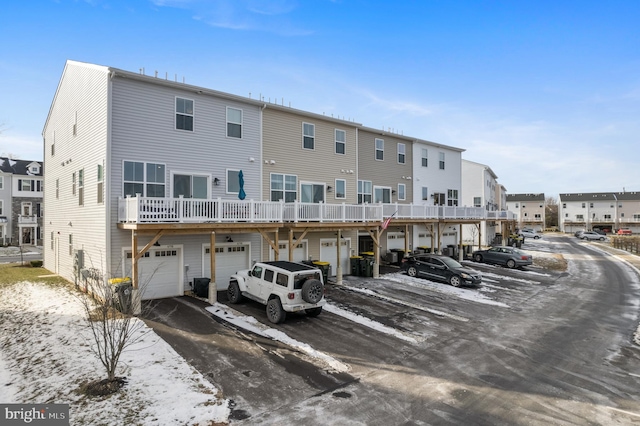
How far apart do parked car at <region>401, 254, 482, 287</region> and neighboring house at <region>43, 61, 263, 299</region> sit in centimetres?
896

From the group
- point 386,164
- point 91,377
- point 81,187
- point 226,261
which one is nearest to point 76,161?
point 81,187

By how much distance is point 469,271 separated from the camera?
1841cm

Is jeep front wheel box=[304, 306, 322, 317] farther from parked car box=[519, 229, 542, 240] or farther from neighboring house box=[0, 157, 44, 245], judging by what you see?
parked car box=[519, 229, 542, 240]

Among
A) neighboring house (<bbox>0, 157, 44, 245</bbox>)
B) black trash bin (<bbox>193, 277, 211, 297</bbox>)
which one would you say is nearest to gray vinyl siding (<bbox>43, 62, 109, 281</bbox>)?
black trash bin (<bbox>193, 277, 211, 297</bbox>)

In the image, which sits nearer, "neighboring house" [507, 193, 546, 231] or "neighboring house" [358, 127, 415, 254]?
"neighboring house" [358, 127, 415, 254]

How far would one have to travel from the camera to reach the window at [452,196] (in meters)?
31.0

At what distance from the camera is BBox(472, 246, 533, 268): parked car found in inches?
979

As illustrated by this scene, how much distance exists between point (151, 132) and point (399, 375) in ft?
43.7

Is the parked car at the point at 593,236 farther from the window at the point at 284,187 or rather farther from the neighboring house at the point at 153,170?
the neighboring house at the point at 153,170

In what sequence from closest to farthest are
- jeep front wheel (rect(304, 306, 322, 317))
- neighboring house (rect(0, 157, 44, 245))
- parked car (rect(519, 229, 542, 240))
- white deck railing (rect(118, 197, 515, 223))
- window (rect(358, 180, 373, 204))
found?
jeep front wheel (rect(304, 306, 322, 317)), white deck railing (rect(118, 197, 515, 223)), window (rect(358, 180, 373, 204)), neighboring house (rect(0, 157, 44, 245)), parked car (rect(519, 229, 542, 240))

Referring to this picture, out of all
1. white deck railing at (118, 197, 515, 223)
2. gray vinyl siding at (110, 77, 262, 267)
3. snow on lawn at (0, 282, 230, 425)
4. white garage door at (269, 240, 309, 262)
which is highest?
gray vinyl siding at (110, 77, 262, 267)

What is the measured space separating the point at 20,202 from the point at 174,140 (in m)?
38.6

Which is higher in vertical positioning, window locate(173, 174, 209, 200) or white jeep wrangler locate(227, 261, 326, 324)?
window locate(173, 174, 209, 200)

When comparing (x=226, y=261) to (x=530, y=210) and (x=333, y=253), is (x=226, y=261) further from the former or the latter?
(x=530, y=210)
